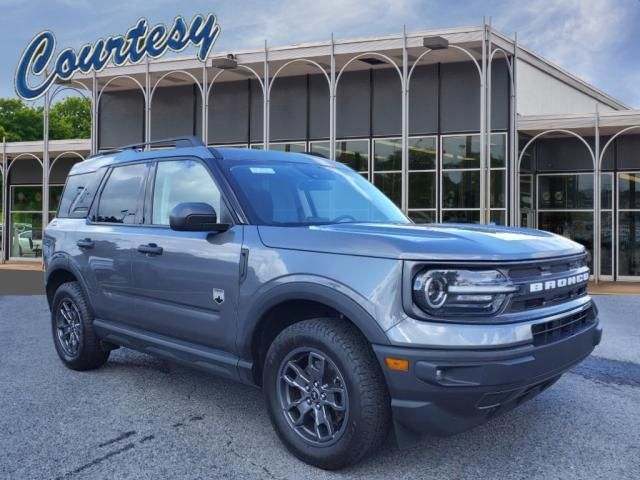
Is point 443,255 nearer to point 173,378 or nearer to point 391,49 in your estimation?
point 173,378

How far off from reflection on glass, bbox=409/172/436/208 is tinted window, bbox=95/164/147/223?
511 inches

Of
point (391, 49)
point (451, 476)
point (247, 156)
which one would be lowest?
point (451, 476)

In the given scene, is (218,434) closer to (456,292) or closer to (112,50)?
(456,292)

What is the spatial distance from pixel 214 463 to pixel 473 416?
4.97 feet

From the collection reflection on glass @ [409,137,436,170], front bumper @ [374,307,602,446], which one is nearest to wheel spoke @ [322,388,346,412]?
front bumper @ [374,307,602,446]

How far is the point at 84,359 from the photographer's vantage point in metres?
5.75

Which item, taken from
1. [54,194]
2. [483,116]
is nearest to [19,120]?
[54,194]

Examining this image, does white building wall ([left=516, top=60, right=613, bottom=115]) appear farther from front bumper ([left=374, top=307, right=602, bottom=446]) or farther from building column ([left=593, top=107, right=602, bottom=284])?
front bumper ([left=374, top=307, right=602, bottom=446])

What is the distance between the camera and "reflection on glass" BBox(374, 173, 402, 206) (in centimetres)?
1808

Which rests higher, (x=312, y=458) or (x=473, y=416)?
(x=473, y=416)

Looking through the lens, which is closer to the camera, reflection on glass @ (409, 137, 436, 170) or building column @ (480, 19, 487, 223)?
building column @ (480, 19, 487, 223)

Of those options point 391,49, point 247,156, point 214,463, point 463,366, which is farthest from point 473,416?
point 391,49

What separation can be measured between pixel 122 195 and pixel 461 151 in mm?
13281

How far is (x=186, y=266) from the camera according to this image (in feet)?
14.3
